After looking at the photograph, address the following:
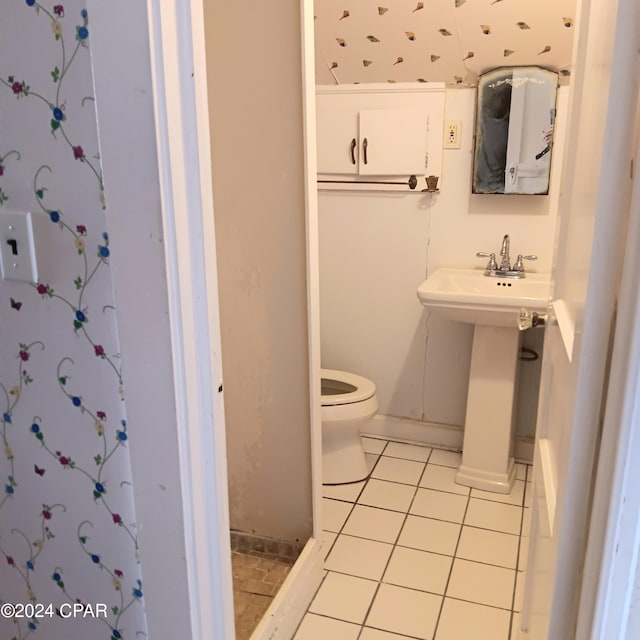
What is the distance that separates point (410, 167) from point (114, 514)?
1.99 meters

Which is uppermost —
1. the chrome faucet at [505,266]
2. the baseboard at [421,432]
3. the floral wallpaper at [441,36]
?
the floral wallpaper at [441,36]

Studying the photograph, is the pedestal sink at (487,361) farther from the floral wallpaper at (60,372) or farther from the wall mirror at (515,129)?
the floral wallpaper at (60,372)

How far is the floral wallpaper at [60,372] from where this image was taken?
0.89 meters

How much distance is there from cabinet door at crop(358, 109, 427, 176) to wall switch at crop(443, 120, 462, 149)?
0.09 m

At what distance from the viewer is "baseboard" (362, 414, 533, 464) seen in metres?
2.85

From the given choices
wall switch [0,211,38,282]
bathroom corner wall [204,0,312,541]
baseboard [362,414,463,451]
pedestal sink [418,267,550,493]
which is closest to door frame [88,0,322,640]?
wall switch [0,211,38,282]

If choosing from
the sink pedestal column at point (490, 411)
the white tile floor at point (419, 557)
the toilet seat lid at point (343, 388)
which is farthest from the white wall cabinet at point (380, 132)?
→ the white tile floor at point (419, 557)

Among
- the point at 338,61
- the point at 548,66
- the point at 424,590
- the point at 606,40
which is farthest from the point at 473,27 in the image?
the point at 424,590

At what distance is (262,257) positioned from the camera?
186 centimetres

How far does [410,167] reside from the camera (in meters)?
2.62

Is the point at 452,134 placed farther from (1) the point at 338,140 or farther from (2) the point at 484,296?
(2) the point at 484,296

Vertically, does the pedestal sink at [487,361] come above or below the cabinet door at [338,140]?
below

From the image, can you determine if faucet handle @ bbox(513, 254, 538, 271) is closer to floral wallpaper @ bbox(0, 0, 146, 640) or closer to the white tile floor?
the white tile floor

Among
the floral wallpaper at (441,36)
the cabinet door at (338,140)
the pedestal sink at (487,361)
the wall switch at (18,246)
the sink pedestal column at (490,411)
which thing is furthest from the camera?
the cabinet door at (338,140)
